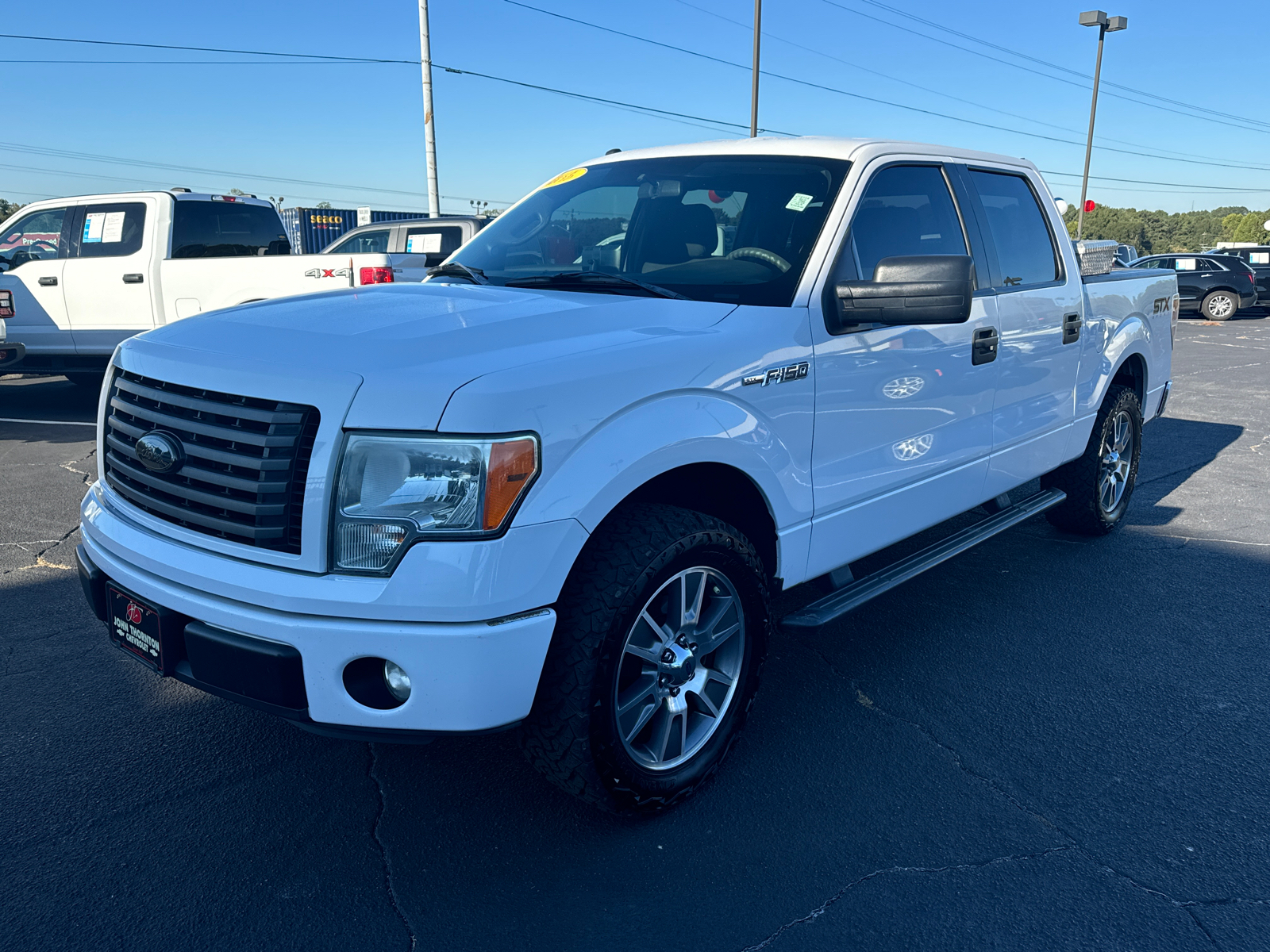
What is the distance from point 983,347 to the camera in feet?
12.5

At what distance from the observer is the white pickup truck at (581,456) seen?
219 centimetres

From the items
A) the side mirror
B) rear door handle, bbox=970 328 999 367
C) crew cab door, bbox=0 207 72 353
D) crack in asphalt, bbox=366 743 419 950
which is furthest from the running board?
crew cab door, bbox=0 207 72 353

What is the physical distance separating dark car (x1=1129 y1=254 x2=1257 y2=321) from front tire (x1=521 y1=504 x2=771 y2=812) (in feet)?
73.6

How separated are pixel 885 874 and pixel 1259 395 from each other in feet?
36.3

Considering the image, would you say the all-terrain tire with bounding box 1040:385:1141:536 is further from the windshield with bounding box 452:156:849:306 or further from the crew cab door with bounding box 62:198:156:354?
the crew cab door with bounding box 62:198:156:354

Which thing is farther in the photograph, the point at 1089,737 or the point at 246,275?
the point at 246,275

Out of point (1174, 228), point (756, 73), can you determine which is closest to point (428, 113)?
point (756, 73)

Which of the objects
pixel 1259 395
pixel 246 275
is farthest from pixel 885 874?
pixel 1259 395

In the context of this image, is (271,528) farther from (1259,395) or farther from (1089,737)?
(1259,395)

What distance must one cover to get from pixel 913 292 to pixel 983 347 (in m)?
1.00

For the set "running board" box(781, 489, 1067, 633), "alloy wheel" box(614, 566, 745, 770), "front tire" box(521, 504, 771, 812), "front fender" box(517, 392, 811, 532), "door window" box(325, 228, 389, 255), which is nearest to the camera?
"front fender" box(517, 392, 811, 532)

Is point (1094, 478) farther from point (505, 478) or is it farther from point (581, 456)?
point (505, 478)

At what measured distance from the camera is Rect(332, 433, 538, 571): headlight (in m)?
2.16

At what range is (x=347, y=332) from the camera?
98.9 inches
